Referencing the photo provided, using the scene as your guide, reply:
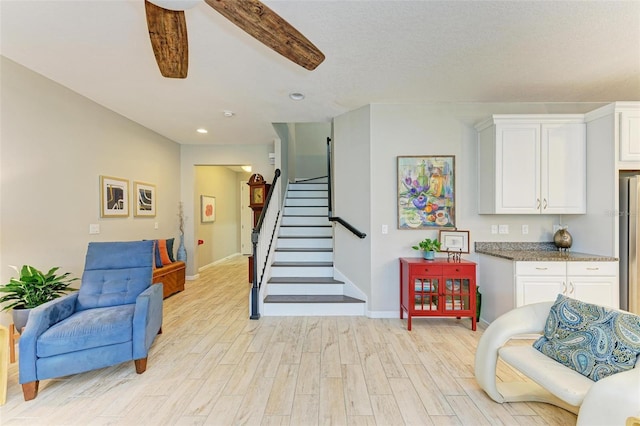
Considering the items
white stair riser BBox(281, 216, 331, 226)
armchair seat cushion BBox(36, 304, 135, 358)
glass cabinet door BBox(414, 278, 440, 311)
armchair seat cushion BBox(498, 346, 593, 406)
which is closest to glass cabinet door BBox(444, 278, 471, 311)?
glass cabinet door BBox(414, 278, 440, 311)

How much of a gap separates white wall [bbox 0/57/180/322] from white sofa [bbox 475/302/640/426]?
4.14m

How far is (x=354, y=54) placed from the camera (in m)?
2.53

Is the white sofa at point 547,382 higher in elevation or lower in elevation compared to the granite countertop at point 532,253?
lower

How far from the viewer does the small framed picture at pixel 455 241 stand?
3.43 m

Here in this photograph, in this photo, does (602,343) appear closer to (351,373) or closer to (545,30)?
(351,373)

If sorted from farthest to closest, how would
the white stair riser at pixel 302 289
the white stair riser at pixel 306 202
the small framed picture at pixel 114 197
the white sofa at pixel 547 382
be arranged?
the white stair riser at pixel 306 202 → the white stair riser at pixel 302 289 → the small framed picture at pixel 114 197 → the white sofa at pixel 547 382

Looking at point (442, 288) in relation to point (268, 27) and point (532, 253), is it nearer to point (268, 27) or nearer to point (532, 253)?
point (532, 253)

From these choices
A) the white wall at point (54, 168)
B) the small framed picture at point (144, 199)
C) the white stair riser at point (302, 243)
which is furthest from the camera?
the white stair riser at point (302, 243)

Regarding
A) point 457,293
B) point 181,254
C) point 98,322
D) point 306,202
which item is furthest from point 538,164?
point 181,254

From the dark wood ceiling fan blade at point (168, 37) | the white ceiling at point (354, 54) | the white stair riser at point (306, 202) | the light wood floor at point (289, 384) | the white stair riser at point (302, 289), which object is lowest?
the light wood floor at point (289, 384)

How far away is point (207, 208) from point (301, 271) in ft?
11.8

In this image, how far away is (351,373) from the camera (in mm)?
2361

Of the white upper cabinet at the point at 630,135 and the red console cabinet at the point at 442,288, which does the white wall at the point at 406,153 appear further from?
the white upper cabinet at the point at 630,135

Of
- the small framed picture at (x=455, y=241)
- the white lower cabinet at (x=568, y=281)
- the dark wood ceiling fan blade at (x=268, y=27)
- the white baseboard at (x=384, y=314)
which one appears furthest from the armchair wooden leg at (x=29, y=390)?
the white lower cabinet at (x=568, y=281)
